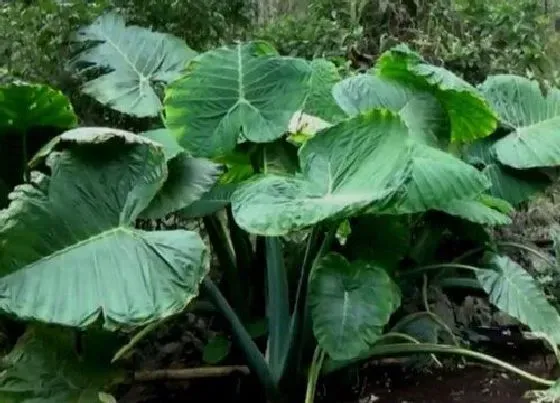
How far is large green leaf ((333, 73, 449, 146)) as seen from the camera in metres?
2.53

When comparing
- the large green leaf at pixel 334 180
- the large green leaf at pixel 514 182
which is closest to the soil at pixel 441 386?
the large green leaf at pixel 514 182

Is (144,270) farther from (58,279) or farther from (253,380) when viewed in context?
(253,380)

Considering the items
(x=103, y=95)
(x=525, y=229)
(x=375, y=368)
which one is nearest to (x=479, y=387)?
(x=375, y=368)

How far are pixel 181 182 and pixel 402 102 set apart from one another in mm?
808

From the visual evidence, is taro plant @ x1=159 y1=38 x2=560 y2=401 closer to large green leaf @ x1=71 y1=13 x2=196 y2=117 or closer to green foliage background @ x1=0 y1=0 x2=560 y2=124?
large green leaf @ x1=71 y1=13 x2=196 y2=117

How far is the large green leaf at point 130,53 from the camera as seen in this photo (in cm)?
295

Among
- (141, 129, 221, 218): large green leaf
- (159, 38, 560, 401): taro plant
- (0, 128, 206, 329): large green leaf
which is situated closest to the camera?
(0, 128, 206, 329): large green leaf

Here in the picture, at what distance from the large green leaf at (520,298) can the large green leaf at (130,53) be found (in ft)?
4.13

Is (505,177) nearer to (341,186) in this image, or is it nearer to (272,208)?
(341,186)

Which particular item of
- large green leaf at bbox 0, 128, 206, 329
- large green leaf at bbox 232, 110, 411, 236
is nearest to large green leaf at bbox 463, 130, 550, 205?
large green leaf at bbox 232, 110, 411, 236

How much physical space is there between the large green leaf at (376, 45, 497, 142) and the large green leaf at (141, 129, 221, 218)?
2.46 ft

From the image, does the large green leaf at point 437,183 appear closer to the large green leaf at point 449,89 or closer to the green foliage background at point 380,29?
the large green leaf at point 449,89

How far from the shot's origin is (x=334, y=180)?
2.03m

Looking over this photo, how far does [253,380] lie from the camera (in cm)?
252
